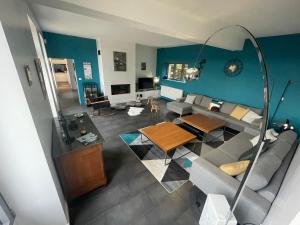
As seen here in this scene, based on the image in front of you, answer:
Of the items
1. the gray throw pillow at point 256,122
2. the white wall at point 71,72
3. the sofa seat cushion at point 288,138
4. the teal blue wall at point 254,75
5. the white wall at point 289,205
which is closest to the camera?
the white wall at point 289,205

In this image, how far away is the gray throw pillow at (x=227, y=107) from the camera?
4.37m

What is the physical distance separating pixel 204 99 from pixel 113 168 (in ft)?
13.6

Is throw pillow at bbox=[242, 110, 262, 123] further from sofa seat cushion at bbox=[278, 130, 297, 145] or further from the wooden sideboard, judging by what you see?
the wooden sideboard

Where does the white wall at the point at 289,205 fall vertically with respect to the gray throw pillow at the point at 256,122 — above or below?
above

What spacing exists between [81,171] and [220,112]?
4.46 m

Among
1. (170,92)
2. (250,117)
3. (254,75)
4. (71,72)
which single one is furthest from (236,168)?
(71,72)

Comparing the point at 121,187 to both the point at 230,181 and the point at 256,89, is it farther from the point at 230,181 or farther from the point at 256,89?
the point at 256,89

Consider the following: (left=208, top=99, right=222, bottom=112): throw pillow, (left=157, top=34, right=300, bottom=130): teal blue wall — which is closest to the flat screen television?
(left=157, top=34, right=300, bottom=130): teal blue wall

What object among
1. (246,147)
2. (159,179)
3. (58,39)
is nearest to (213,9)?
(246,147)

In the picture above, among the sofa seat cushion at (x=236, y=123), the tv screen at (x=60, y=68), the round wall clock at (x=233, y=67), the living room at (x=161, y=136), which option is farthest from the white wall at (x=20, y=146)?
the tv screen at (x=60, y=68)

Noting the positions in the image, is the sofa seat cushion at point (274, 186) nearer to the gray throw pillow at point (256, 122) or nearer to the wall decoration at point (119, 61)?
the gray throw pillow at point (256, 122)

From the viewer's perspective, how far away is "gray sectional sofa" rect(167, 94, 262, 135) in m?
3.49

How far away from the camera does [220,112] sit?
4.58 metres

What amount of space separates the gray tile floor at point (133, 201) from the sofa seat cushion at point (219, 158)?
21.1 inches
